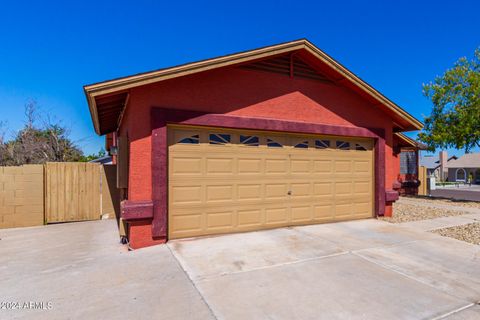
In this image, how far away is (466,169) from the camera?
1674 inches

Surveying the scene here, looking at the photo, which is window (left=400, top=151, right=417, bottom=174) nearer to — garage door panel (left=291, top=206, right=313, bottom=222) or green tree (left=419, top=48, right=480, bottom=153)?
green tree (left=419, top=48, right=480, bottom=153)

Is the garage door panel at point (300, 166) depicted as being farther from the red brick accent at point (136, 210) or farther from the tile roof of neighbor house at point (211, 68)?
the red brick accent at point (136, 210)

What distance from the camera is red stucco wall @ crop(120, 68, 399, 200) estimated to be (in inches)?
229

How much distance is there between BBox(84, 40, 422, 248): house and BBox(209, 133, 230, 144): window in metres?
0.03

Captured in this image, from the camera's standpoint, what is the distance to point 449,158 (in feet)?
169

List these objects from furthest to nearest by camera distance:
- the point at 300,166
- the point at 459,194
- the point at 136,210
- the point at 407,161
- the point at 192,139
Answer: the point at 459,194, the point at 407,161, the point at 300,166, the point at 192,139, the point at 136,210

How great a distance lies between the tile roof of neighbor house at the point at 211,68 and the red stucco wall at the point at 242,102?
0.34 meters

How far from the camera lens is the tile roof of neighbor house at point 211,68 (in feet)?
18.0

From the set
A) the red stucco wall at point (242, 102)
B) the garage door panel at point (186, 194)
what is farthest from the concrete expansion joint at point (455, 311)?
the red stucco wall at point (242, 102)

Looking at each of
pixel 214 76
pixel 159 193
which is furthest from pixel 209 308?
pixel 214 76

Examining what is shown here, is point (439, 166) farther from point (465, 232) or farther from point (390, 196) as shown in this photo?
point (465, 232)

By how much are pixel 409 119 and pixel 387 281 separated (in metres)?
6.52

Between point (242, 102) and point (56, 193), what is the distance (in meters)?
6.93

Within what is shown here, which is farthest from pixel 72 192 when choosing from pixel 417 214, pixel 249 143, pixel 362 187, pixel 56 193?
pixel 417 214
